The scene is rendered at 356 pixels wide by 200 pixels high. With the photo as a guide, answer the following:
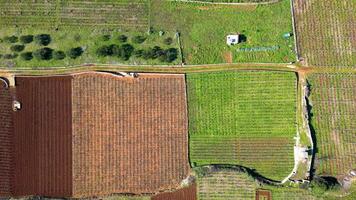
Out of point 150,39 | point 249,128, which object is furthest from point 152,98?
point 249,128

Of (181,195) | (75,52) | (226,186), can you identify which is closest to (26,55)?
(75,52)

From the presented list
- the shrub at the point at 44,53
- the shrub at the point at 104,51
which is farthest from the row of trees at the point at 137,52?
the shrub at the point at 44,53

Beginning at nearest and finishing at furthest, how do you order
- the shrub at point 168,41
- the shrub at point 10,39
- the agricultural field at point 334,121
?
the agricultural field at point 334,121
the shrub at point 10,39
the shrub at point 168,41

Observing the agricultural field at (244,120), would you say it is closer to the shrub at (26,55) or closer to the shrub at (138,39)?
the shrub at (138,39)

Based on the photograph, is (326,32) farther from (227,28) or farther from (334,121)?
(227,28)

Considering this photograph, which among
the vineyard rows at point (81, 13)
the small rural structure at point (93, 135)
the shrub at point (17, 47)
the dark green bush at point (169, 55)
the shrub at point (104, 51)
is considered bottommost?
the small rural structure at point (93, 135)

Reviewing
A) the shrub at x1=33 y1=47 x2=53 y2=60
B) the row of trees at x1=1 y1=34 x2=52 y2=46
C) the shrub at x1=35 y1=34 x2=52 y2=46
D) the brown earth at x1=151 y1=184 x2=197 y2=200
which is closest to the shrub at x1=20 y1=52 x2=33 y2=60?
the shrub at x1=33 y1=47 x2=53 y2=60
